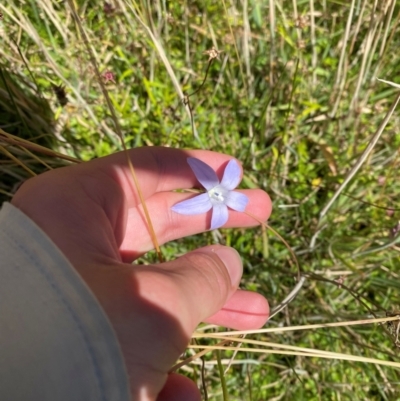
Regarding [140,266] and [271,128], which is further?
[271,128]

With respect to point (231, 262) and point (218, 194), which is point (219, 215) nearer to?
point (218, 194)

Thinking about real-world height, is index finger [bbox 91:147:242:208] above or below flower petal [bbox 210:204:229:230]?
above

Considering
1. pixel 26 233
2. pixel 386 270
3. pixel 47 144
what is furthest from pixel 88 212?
pixel 386 270

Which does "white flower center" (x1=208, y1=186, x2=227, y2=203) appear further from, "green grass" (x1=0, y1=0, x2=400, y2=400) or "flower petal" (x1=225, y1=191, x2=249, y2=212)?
"green grass" (x1=0, y1=0, x2=400, y2=400)

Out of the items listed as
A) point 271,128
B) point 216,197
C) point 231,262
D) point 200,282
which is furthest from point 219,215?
point 271,128

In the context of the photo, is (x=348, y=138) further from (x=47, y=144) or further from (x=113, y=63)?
(x=47, y=144)

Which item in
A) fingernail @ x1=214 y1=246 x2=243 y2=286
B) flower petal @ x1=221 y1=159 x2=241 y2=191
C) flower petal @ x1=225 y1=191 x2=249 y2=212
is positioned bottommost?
fingernail @ x1=214 y1=246 x2=243 y2=286

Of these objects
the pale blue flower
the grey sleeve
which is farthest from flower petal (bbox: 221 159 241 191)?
the grey sleeve
